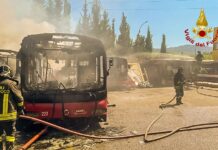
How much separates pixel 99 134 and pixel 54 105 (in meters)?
1.52

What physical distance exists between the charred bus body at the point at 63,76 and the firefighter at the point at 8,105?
238 centimetres

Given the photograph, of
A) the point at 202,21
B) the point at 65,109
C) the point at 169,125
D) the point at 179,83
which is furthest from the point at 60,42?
the point at 202,21

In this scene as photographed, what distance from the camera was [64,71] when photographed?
34.2 feet

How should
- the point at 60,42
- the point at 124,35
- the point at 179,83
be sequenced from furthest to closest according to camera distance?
the point at 124,35
the point at 179,83
the point at 60,42

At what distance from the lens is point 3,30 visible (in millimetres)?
35688

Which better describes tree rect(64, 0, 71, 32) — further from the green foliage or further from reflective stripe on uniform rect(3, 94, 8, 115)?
reflective stripe on uniform rect(3, 94, 8, 115)

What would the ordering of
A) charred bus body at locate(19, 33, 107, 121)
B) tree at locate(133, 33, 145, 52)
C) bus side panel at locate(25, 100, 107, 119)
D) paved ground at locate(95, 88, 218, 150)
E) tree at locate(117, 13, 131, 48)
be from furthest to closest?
tree at locate(117, 13, 131, 48) < tree at locate(133, 33, 145, 52) < charred bus body at locate(19, 33, 107, 121) < bus side panel at locate(25, 100, 107, 119) < paved ground at locate(95, 88, 218, 150)

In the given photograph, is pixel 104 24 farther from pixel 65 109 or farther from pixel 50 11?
pixel 65 109

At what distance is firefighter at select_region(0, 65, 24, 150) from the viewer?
667cm

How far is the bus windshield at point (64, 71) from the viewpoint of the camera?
971 centimetres

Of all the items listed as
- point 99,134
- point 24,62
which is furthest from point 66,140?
point 24,62

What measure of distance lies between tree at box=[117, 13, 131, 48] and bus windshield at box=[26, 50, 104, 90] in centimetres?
5951

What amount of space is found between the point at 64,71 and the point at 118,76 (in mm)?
17565

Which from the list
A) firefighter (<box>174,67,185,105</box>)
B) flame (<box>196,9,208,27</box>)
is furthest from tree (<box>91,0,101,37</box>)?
firefighter (<box>174,67,185,105</box>)
